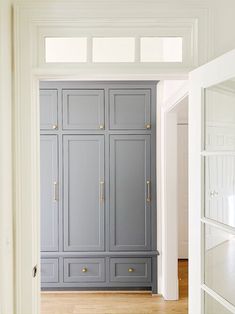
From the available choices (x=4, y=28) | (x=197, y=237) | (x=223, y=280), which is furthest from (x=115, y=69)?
(x=223, y=280)

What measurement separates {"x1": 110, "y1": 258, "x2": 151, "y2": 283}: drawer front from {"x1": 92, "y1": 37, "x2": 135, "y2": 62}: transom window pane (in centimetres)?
280

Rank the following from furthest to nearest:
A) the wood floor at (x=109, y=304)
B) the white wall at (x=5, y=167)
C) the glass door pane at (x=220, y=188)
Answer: the wood floor at (x=109, y=304)
the white wall at (x=5, y=167)
the glass door pane at (x=220, y=188)

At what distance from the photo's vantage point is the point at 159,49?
6.94 feet

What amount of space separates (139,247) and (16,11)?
3.03 meters

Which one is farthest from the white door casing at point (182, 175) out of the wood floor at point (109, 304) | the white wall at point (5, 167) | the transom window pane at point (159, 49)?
the white wall at point (5, 167)

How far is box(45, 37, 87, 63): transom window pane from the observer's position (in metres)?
2.10

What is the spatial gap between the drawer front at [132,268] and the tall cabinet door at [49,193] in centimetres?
73

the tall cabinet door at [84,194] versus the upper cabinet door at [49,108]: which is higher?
the upper cabinet door at [49,108]

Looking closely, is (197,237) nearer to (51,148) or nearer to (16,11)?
(16,11)

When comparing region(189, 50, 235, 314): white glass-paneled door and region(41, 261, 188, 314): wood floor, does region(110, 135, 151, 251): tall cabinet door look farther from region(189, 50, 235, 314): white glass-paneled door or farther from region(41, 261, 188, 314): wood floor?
region(189, 50, 235, 314): white glass-paneled door

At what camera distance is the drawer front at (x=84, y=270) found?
4281 mm

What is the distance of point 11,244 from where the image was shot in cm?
203

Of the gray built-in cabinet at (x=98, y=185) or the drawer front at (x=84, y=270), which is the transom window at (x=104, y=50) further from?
the drawer front at (x=84, y=270)

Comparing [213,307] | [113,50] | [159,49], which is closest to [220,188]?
[213,307]
